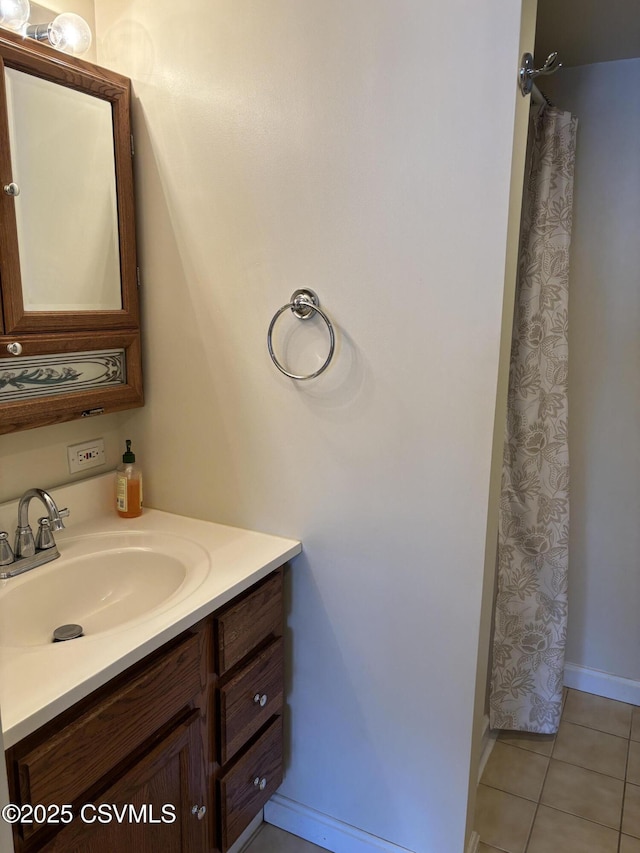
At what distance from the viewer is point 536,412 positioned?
1.95 meters

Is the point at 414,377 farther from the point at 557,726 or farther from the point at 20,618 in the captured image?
the point at 557,726

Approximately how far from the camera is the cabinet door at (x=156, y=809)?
1037mm

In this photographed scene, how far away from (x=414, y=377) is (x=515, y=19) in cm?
70

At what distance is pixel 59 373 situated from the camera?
144 cm

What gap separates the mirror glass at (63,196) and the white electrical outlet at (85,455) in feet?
1.25

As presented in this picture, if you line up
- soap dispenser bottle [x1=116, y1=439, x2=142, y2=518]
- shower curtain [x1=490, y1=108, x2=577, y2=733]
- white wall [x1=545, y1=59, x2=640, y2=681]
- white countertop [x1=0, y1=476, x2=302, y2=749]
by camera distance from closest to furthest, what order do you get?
1. white countertop [x1=0, y1=476, x2=302, y2=749]
2. soap dispenser bottle [x1=116, y1=439, x2=142, y2=518]
3. shower curtain [x1=490, y1=108, x2=577, y2=733]
4. white wall [x1=545, y1=59, x2=640, y2=681]

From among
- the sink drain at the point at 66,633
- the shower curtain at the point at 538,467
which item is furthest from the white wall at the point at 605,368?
the sink drain at the point at 66,633

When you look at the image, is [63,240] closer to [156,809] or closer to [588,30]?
[156,809]

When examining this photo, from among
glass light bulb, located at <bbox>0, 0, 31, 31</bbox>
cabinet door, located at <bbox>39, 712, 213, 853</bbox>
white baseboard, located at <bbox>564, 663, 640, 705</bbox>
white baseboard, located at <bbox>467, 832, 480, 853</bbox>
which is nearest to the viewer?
cabinet door, located at <bbox>39, 712, 213, 853</bbox>

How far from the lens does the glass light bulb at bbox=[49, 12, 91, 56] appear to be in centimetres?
133

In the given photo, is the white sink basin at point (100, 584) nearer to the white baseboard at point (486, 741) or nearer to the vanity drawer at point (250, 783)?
the vanity drawer at point (250, 783)

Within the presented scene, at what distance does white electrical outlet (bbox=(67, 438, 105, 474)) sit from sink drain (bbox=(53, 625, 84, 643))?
0.43 metres

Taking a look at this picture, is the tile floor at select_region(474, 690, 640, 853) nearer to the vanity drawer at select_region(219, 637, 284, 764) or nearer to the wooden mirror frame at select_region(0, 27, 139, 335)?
the vanity drawer at select_region(219, 637, 284, 764)

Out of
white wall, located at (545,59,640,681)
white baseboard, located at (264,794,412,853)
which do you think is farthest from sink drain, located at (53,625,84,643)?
white wall, located at (545,59,640,681)
